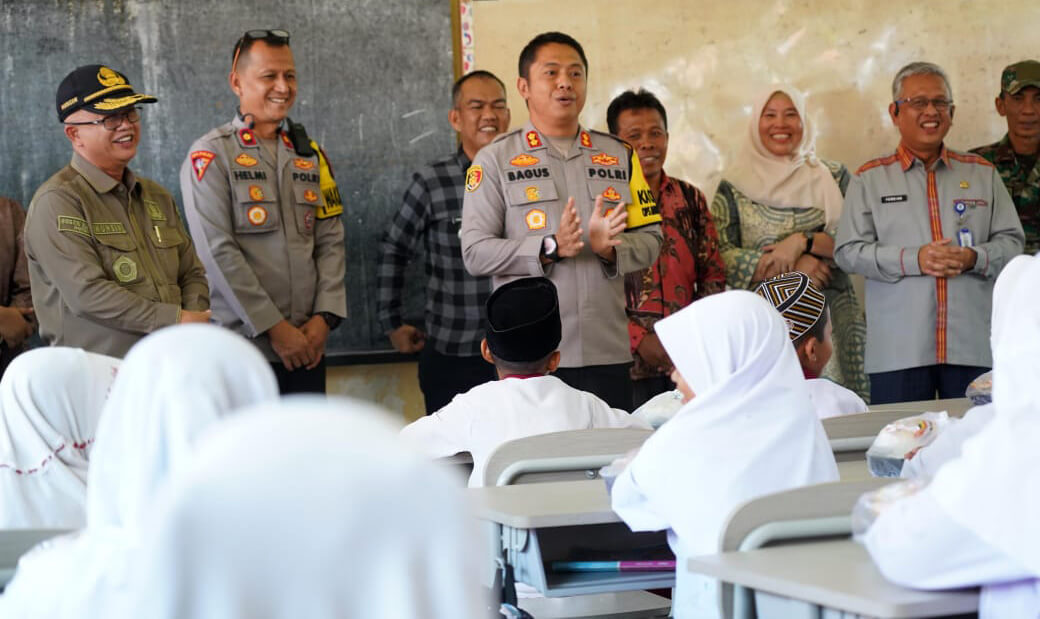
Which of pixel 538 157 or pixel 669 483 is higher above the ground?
pixel 538 157

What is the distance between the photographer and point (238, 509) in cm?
82

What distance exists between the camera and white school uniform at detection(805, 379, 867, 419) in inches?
140

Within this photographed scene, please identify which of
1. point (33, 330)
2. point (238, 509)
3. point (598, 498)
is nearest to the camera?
point (238, 509)

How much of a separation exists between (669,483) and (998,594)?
77 cm

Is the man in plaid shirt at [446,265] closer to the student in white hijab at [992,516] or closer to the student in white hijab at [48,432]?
the student in white hijab at [48,432]

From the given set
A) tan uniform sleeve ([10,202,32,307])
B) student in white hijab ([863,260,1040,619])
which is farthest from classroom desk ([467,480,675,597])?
tan uniform sleeve ([10,202,32,307])

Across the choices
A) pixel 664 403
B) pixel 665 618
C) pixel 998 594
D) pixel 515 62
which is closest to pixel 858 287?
pixel 515 62

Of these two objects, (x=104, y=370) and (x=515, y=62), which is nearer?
(x=104, y=370)

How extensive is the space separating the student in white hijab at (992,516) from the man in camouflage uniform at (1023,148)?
175 inches

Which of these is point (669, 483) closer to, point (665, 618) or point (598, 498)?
point (598, 498)

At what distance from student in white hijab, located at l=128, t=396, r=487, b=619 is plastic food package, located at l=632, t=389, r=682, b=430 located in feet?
9.68

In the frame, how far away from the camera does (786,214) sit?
5668mm

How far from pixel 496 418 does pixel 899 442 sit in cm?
106

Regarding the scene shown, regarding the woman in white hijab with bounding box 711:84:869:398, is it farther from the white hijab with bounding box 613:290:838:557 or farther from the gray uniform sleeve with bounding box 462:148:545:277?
the white hijab with bounding box 613:290:838:557
